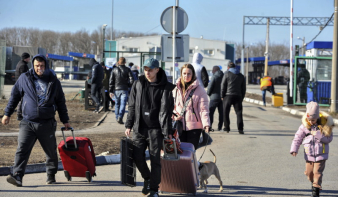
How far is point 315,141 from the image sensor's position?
19.6 ft

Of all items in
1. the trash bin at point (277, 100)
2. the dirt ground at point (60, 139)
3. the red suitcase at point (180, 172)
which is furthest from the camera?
the trash bin at point (277, 100)

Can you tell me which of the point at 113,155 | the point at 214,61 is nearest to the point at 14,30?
the point at 214,61

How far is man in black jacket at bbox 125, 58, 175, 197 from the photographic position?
5672 millimetres

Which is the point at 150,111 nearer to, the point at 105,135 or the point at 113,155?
the point at 113,155

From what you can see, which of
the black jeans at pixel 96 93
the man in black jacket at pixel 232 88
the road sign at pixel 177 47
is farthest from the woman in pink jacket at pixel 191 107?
the black jeans at pixel 96 93

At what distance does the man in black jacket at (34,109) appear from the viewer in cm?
640

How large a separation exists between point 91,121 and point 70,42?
100622mm

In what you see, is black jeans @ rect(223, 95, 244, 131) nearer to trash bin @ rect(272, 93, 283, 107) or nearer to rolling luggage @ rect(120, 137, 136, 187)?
rolling luggage @ rect(120, 137, 136, 187)

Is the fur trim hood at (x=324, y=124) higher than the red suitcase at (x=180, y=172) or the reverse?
higher

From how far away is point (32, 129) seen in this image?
6453mm

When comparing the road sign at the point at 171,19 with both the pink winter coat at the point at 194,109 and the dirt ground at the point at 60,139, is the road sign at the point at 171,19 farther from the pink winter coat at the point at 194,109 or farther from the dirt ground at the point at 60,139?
the pink winter coat at the point at 194,109

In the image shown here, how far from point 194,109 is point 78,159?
5.68ft

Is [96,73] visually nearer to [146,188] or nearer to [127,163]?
[146,188]

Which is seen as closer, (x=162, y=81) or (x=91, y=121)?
(x=162, y=81)
